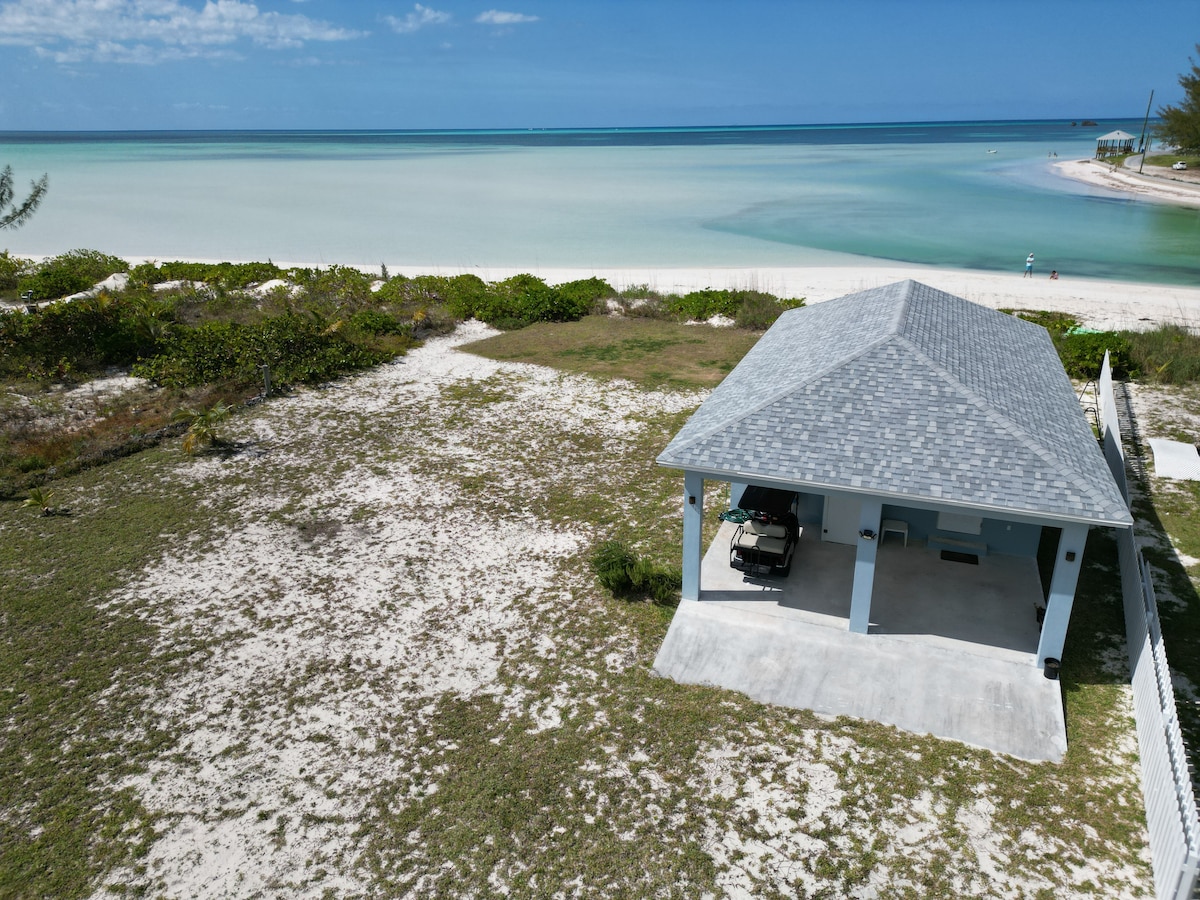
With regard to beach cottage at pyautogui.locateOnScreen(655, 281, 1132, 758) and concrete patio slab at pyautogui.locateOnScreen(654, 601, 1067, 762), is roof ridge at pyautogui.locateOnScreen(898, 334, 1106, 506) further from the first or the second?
concrete patio slab at pyautogui.locateOnScreen(654, 601, 1067, 762)

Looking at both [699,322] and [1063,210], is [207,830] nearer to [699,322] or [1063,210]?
[699,322]

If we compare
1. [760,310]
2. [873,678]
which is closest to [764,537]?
[873,678]

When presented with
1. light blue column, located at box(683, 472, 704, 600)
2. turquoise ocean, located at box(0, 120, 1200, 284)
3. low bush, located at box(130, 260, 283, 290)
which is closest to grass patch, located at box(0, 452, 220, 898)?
light blue column, located at box(683, 472, 704, 600)

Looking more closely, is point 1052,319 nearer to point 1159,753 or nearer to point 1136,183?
point 1159,753

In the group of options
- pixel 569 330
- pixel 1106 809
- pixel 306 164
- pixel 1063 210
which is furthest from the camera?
pixel 306 164

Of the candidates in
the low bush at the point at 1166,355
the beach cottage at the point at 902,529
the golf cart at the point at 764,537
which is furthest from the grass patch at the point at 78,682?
the low bush at the point at 1166,355

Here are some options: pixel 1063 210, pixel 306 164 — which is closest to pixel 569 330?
pixel 1063 210
